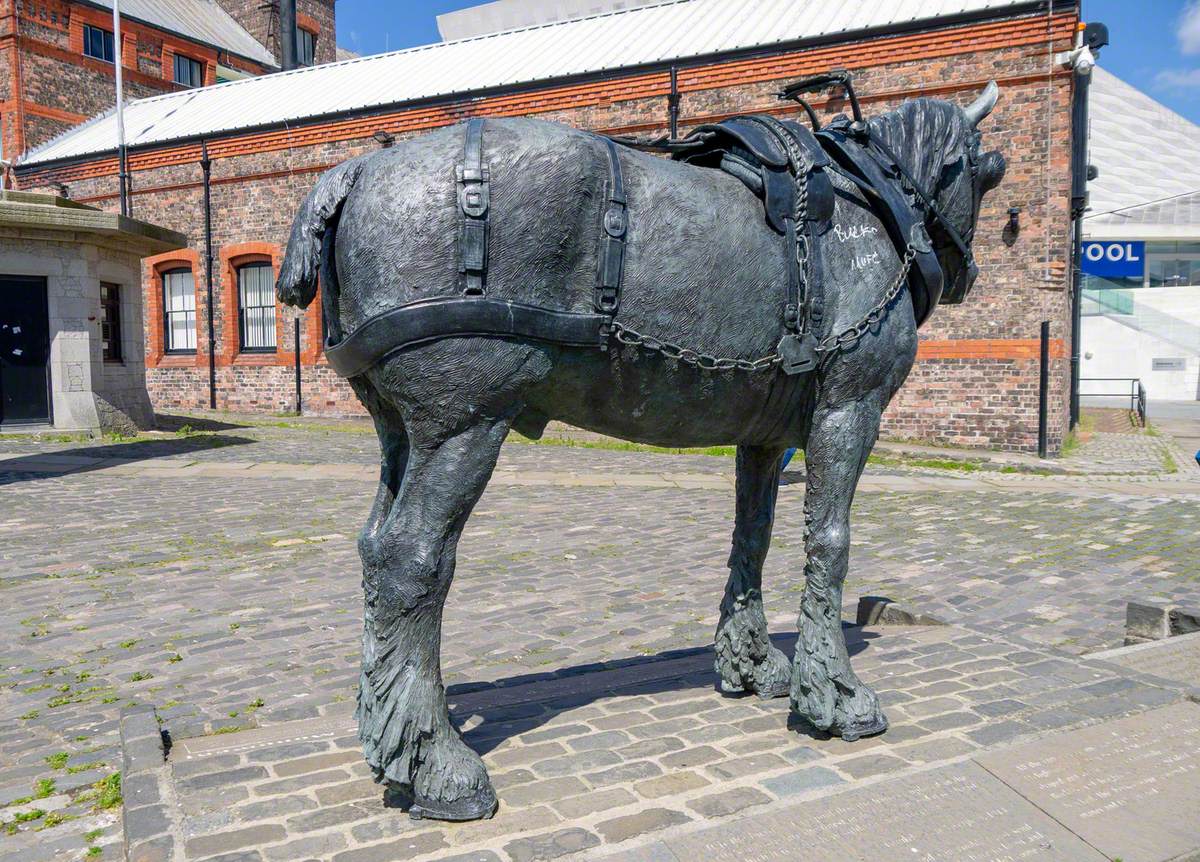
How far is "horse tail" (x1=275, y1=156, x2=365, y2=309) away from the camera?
Result: 2627 millimetres

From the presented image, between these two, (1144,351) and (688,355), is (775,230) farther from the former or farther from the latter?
(1144,351)

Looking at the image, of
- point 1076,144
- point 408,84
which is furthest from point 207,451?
point 1076,144

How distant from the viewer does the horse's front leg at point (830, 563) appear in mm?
3176

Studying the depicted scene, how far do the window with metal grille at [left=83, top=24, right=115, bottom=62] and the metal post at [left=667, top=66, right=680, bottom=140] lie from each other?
2433 centimetres

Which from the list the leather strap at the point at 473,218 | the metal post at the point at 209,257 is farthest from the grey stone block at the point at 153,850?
the metal post at the point at 209,257

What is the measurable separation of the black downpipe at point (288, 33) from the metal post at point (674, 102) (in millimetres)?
24021

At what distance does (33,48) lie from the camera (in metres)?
28.7

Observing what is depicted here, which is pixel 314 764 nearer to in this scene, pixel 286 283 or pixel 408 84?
pixel 286 283

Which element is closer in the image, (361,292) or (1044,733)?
(361,292)

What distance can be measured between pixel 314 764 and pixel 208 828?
0.49m

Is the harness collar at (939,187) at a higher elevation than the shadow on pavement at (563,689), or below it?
higher

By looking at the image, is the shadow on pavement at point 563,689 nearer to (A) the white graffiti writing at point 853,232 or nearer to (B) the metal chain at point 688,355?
(B) the metal chain at point 688,355

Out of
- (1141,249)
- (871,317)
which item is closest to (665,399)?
(871,317)

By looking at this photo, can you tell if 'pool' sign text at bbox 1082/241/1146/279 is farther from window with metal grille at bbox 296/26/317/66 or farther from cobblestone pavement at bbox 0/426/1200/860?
window with metal grille at bbox 296/26/317/66
